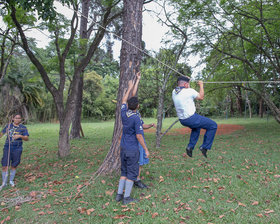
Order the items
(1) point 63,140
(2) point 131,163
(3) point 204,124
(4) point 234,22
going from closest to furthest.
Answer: (2) point 131,163, (3) point 204,124, (1) point 63,140, (4) point 234,22

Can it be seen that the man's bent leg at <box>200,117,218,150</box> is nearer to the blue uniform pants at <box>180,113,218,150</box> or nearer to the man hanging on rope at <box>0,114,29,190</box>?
the blue uniform pants at <box>180,113,218,150</box>

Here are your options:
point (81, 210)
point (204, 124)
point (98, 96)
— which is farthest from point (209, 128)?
point (98, 96)

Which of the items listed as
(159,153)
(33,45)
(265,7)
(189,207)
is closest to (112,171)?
(189,207)

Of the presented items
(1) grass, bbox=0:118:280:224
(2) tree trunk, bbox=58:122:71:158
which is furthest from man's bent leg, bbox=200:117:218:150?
(2) tree trunk, bbox=58:122:71:158

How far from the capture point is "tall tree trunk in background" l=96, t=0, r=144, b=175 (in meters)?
5.75

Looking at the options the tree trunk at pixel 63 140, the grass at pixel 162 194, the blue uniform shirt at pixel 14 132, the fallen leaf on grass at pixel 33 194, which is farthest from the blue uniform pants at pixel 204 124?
the tree trunk at pixel 63 140

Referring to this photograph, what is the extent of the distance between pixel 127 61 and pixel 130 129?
1.93 meters

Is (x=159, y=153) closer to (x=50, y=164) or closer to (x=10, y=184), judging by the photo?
(x=50, y=164)

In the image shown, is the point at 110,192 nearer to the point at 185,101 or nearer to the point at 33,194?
the point at 33,194

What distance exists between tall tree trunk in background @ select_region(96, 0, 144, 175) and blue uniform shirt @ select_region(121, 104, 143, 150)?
1.13 metres

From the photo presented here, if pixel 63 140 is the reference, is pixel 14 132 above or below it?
above

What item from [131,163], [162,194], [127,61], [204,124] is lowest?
[162,194]

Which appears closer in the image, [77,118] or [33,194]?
[33,194]

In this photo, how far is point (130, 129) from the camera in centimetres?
457
